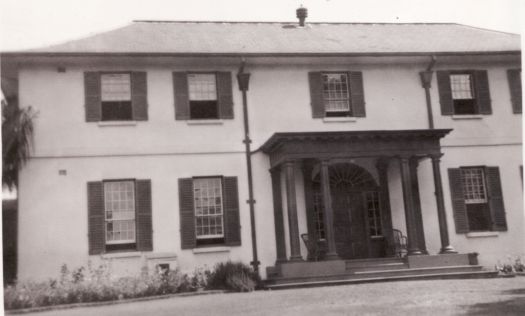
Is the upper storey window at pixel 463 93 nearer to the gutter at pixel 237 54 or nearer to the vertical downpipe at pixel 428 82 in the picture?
the vertical downpipe at pixel 428 82

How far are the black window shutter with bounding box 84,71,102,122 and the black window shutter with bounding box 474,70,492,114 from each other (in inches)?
390

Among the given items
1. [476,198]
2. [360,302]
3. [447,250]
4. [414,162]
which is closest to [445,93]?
[414,162]

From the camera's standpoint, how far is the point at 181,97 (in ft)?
51.3

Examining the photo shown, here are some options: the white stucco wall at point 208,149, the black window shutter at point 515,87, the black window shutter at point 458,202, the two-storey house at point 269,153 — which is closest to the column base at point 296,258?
the two-storey house at point 269,153

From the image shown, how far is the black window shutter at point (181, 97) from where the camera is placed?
15594 millimetres

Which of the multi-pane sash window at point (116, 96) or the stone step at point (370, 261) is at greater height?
the multi-pane sash window at point (116, 96)

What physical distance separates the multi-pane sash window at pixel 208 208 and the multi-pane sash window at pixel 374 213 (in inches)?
155

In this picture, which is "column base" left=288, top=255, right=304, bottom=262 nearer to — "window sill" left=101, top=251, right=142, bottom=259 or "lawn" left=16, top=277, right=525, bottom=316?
"lawn" left=16, top=277, right=525, bottom=316

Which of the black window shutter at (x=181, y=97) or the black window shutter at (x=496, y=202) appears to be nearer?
the black window shutter at (x=181, y=97)

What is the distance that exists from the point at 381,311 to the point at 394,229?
23.1ft

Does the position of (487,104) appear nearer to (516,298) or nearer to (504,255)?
(504,255)

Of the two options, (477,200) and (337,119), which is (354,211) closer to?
(337,119)

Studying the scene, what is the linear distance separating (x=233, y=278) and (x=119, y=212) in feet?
10.8

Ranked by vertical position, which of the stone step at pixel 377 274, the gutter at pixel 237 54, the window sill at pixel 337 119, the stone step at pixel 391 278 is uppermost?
the gutter at pixel 237 54
